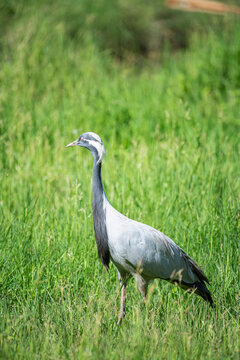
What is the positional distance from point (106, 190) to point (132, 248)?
157 centimetres

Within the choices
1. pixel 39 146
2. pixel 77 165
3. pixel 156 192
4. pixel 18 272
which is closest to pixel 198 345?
pixel 18 272

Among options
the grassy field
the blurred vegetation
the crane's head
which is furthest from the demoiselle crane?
the blurred vegetation

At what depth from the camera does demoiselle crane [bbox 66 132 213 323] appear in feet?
10.6

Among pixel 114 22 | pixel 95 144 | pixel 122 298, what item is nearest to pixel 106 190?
pixel 95 144

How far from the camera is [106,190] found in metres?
4.73

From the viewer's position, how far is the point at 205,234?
3984mm

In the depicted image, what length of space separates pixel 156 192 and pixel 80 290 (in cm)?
143

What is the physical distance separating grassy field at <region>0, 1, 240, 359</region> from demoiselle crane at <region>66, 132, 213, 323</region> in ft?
0.50

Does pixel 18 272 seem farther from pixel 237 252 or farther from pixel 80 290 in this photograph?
pixel 237 252

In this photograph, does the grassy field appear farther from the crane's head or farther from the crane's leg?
the crane's head

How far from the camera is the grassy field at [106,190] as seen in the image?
2930mm

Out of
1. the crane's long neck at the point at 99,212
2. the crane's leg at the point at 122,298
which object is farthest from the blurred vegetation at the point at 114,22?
the crane's leg at the point at 122,298

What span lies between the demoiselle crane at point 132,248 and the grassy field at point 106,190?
15cm

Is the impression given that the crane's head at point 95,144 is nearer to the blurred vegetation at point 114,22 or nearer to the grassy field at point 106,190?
the grassy field at point 106,190
